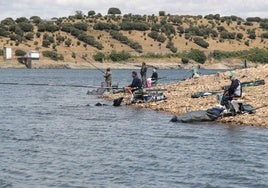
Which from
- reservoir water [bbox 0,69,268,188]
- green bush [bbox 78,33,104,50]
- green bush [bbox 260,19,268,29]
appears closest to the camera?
reservoir water [bbox 0,69,268,188]

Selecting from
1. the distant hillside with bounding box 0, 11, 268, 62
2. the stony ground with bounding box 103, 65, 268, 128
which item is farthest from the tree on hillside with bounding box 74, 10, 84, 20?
the stony ground with bounding box 103, 65, 268, 128

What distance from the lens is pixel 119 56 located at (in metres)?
126

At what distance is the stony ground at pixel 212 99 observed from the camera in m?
28.0

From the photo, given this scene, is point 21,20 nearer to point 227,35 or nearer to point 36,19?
point 36,19

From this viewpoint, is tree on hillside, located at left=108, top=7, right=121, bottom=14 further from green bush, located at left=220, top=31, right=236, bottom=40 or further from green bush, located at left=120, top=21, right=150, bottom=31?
green bush, located at left=220, top=31, right=236, bottom=40

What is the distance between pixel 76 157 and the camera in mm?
20875

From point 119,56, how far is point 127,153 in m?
105

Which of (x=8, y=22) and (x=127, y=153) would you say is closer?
(x=127, y=153)

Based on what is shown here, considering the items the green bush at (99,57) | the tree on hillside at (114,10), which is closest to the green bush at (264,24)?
the tree on hillside at (114,10)

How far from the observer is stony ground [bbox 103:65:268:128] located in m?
28.0

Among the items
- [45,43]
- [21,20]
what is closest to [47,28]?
[45,43]

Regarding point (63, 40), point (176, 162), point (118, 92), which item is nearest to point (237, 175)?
point (176, 162)

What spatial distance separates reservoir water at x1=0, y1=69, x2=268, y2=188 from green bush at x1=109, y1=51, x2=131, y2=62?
93.4 metres

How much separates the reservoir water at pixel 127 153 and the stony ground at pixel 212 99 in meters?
1.05
